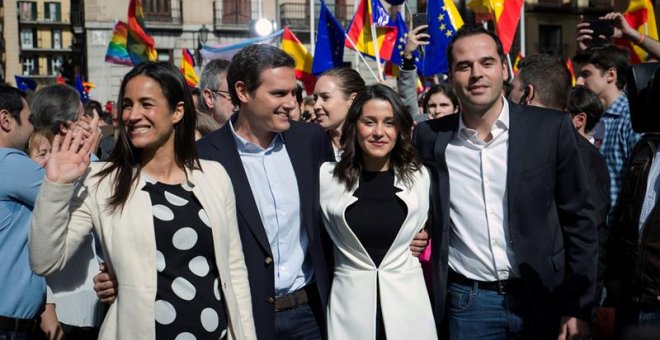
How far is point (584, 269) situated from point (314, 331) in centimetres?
132

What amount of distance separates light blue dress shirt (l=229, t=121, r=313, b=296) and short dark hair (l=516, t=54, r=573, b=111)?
1.81 m

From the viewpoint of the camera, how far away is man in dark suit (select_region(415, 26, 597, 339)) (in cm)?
382

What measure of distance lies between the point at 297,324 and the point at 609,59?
3.68m

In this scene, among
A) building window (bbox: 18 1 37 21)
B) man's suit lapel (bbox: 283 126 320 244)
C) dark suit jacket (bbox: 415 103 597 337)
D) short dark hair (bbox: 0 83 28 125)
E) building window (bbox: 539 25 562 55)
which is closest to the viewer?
dark suit jacket (bbox: 415 103 597 337)

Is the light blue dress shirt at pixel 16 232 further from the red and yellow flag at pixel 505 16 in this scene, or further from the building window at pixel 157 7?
the building window at pixel 157 7

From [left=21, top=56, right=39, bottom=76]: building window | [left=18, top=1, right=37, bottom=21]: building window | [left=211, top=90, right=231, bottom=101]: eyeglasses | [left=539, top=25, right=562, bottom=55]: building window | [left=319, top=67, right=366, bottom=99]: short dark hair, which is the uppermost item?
[left=18, top=1, right=37, bottom=21]: building window

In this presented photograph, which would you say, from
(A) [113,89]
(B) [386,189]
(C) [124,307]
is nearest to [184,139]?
(C) [124,307]

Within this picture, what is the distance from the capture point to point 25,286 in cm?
417

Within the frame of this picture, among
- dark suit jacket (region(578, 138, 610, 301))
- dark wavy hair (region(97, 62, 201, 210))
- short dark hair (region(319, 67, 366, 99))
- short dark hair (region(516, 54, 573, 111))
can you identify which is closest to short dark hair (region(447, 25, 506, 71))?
dark suit jacket (region(578, 138, 610, 301))

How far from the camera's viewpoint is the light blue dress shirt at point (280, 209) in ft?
13.1

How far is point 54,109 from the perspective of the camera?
17.3 ft

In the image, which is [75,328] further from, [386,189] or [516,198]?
[516,198]

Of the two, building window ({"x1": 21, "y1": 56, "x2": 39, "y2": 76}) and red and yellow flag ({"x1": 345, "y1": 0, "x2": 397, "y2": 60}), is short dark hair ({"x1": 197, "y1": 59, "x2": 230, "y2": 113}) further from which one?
building window ({"x1": 21, "y1": 56, "x2": 39, "y2": 76})

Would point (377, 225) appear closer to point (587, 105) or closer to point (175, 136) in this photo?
point (175, 136)
